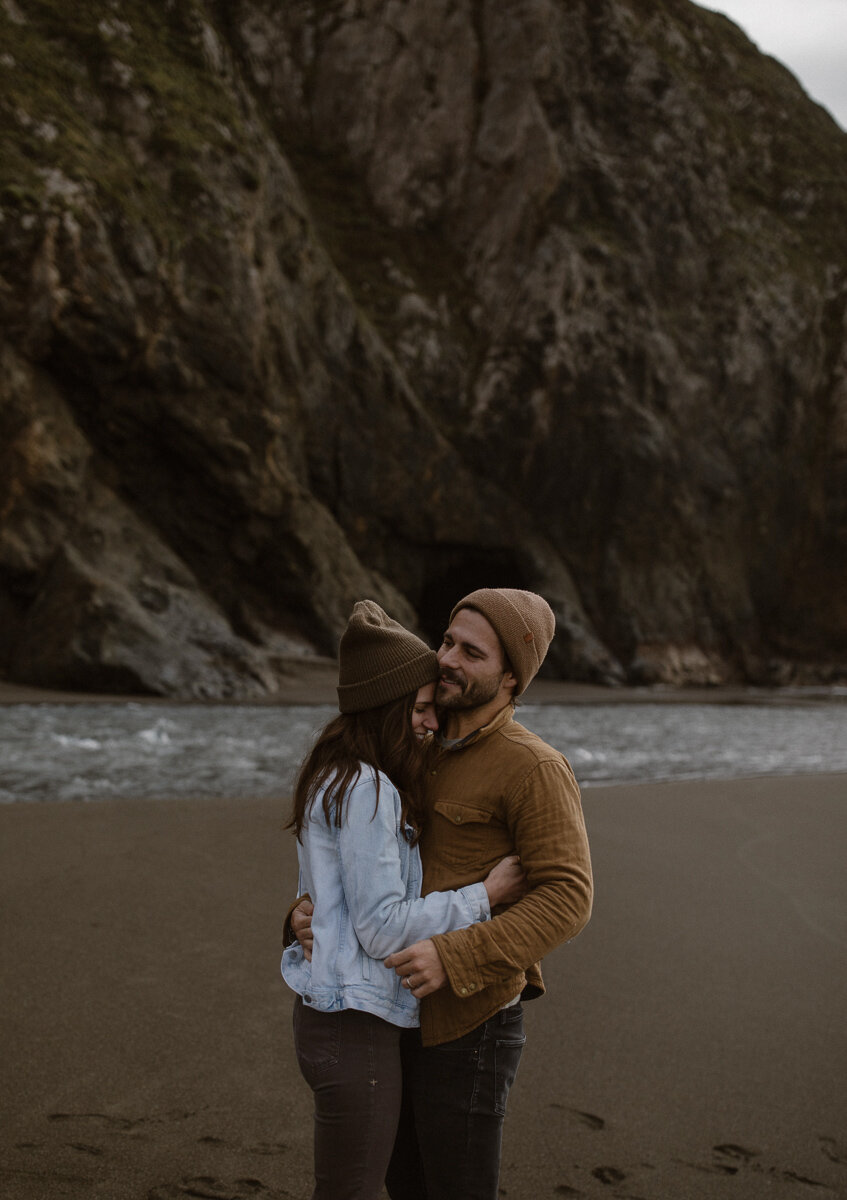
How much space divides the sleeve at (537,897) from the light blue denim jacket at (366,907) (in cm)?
7

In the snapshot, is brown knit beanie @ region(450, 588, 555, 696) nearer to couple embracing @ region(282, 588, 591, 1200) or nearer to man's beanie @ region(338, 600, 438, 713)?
couple embracing @ region(282, 588, 591, 1200)

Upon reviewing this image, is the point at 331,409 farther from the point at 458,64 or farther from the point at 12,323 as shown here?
the point at 458,64

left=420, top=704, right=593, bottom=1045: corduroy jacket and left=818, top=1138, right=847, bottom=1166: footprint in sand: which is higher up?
left=420, top=704, right=593, bottom=1045: corduroy jacket

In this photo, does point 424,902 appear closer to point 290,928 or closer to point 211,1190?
point 290,928

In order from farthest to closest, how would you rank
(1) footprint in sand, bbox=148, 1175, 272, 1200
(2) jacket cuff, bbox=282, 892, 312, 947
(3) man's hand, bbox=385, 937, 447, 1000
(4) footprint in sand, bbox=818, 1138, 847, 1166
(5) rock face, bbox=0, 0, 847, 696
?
1. (5) rock face, bbox=0, 0, 847, 696
2. (4) footprint in sand, bbox=818, 1138, 847, 1166
3. (1) footprint in sand, bbox=148, 1175, 272, 1200
4. (2) jacket cuff, bbox=282, 892, 312, 947
5. (3) man's hand, bbox=385, 937, 447, 1000

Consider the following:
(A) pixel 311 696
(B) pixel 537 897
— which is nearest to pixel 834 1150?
(B) pixel 537 897

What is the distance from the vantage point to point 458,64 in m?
39.1

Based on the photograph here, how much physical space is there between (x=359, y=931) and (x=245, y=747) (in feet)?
32.2

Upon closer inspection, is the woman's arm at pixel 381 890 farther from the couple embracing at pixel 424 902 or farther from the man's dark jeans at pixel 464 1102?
the man's dark jeans at pixel 464 1102

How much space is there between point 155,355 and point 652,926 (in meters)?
22.0

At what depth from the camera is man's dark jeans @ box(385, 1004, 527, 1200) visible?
77.5 inches

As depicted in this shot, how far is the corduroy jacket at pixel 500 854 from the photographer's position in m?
1.88

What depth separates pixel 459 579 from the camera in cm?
3806

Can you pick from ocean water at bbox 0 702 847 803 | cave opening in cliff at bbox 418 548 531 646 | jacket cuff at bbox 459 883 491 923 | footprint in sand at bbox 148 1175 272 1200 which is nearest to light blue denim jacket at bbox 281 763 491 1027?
jacket cuff at bbox 459 883 491 923
